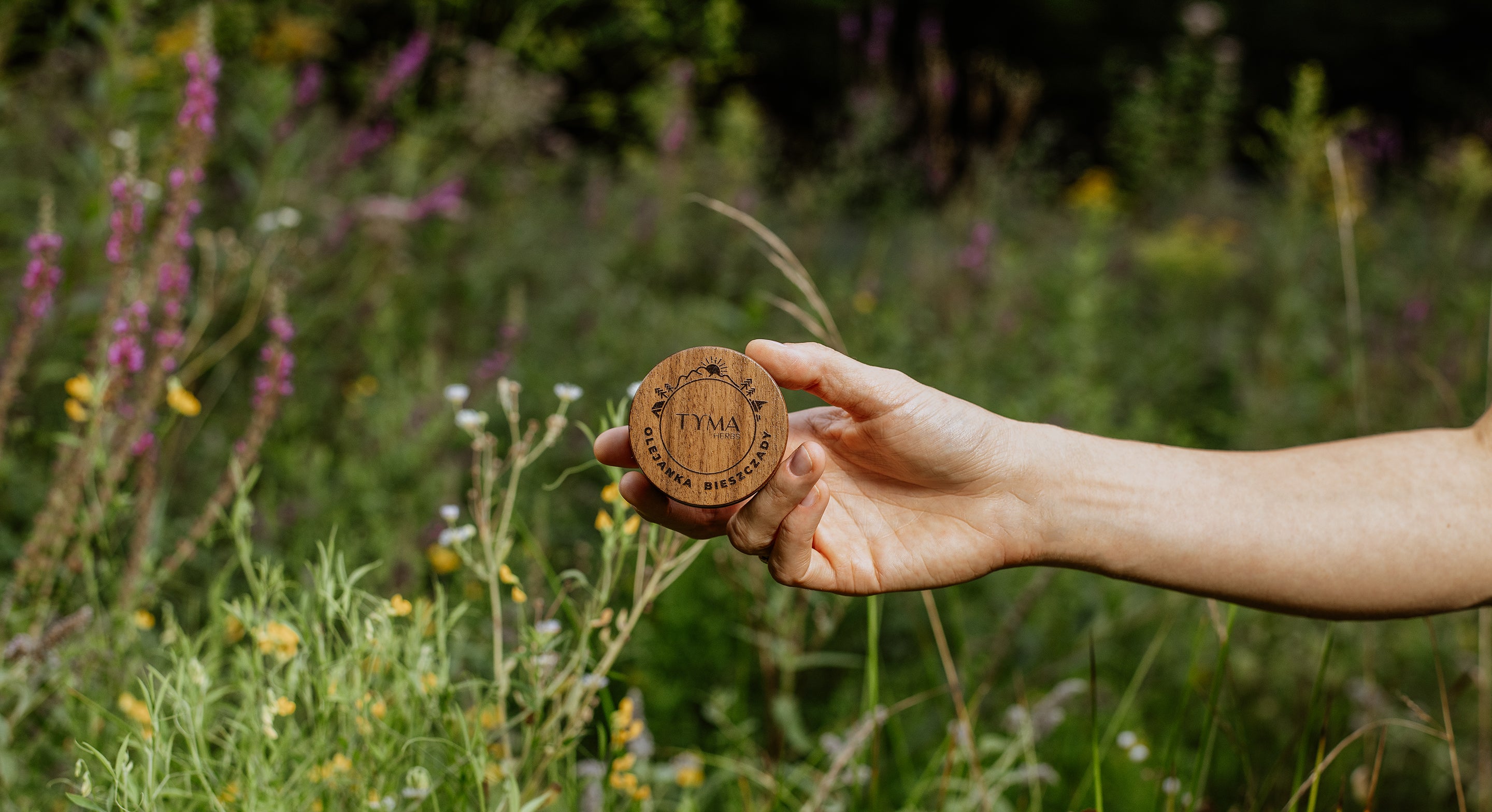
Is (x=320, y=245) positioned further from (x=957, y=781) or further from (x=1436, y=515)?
(x=1436, y=515)

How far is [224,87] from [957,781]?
3688 mm

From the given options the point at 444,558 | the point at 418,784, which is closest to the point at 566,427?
the point at 444,558

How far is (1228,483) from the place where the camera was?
1385 mm

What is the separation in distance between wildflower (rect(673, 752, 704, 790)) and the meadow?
0.06 ft

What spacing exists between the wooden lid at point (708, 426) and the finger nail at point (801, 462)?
70 millimetres

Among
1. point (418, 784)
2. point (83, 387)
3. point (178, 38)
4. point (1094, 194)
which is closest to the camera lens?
point (418, 784)

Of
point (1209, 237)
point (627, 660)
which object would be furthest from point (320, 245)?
point (1209, 237)

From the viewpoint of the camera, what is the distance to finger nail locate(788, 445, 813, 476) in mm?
1130

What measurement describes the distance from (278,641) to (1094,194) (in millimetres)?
5089

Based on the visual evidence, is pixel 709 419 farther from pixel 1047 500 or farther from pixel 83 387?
pixel 83 387

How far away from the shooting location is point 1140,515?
1.35 metres

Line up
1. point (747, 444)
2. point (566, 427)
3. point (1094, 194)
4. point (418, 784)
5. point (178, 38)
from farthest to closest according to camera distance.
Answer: point (1094, 194)
point (178, 38)
point (566, 427)
point (747, 444)
point (418, 784)

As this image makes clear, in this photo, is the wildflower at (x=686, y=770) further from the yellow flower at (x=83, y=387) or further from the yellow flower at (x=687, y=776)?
the yellow flower at (x=83, y=387)

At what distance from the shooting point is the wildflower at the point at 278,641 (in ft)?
3.68
